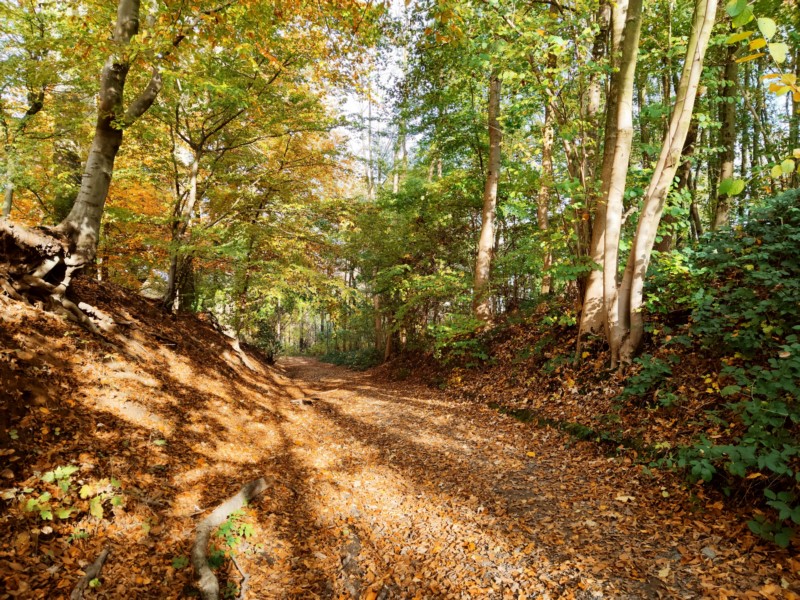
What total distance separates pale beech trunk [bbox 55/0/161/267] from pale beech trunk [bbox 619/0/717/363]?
27.0ft

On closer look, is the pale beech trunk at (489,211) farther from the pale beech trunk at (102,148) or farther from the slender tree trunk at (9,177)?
the slender tree trunk at (9,177)

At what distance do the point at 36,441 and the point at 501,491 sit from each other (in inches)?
185

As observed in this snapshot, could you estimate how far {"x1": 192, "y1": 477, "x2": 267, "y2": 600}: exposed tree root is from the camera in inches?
121

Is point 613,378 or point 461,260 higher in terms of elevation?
point 461,260

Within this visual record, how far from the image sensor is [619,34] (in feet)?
21.3

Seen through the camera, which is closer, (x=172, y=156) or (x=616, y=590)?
(x=616, y=590)

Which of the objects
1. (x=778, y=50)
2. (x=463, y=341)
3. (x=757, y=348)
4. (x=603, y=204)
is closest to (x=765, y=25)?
(x=778, y=50)

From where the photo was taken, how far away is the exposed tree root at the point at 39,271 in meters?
5.19

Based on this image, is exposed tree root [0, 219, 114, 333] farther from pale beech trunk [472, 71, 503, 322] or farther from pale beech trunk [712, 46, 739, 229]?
pale beech trunk [712, 46, 739, 229]

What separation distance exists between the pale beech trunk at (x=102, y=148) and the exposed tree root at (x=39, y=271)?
1.05 feet

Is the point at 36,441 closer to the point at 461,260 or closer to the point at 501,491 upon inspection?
the point at 501,491

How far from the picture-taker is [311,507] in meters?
4.49

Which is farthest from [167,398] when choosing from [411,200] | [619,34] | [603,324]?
[411,200]

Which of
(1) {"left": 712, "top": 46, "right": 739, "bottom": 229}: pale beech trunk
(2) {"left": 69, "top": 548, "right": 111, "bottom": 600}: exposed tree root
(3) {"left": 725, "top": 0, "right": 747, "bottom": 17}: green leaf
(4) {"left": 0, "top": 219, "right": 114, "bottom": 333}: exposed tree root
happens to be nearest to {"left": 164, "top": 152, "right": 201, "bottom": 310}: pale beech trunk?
(4) {"left": 0, "top": 219, "right": 114, "bottom": 333}: exposed tree root
